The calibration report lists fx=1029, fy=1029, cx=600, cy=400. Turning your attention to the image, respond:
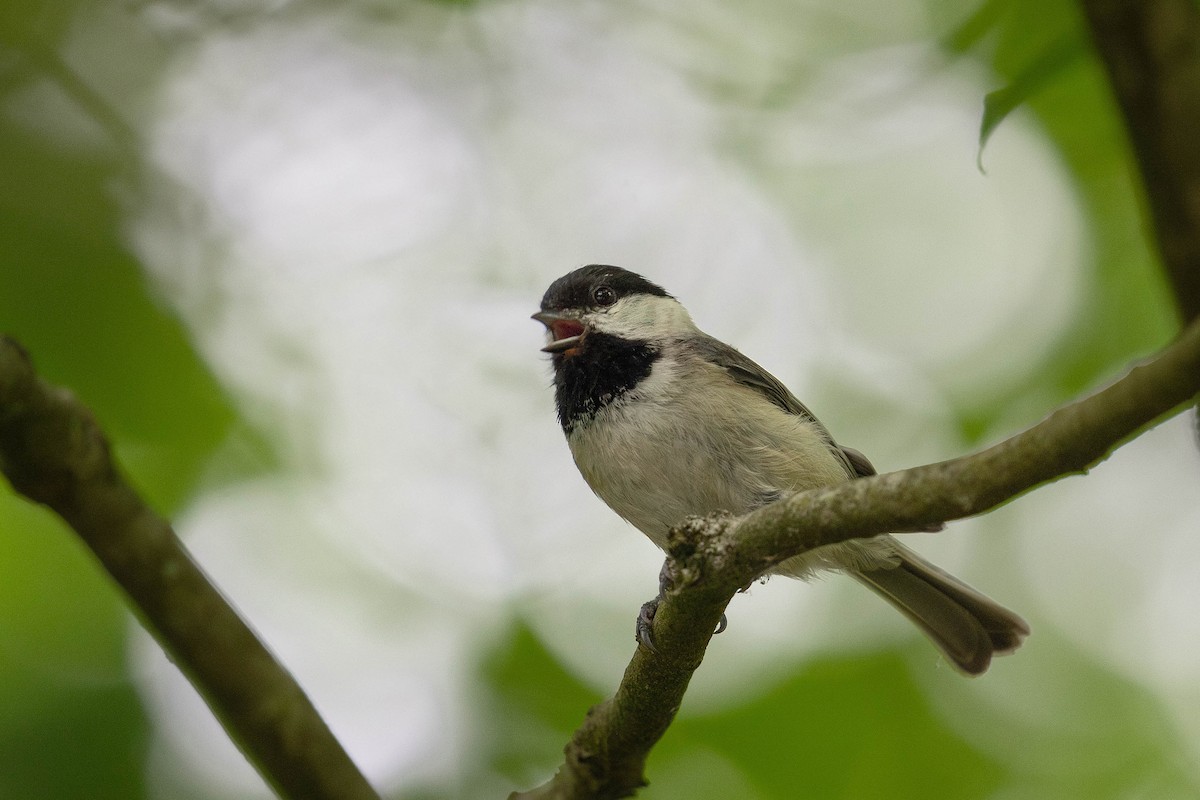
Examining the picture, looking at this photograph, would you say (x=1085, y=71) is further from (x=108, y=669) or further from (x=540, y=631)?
(x=108, y=669)

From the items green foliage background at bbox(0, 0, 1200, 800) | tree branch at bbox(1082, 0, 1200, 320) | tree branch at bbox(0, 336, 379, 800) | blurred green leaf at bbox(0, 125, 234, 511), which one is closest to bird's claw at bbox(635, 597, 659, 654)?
tree branch at bbox(0, 336, 379, 800)

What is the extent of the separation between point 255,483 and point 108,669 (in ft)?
3.94

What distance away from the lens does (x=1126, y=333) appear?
152 inches

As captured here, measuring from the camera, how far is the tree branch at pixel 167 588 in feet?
4.96

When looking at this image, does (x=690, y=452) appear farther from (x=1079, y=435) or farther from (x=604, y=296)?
(x=1079, y=435)

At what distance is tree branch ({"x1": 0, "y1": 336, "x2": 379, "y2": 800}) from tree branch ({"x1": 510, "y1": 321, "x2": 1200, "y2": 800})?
2.24 feet

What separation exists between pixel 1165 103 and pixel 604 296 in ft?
8.32

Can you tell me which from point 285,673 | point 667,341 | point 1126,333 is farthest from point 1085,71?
point 285,673

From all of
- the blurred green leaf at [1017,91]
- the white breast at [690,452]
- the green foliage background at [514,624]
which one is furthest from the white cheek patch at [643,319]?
the blurred green leaf at [1017,91]

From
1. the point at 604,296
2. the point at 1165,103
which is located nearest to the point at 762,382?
the point at 604,296

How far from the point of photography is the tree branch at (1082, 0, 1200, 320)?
1.23 m

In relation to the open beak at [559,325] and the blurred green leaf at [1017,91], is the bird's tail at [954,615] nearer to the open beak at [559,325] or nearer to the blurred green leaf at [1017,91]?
the open beak at [559,325]

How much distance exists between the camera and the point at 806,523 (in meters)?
A: 1.78

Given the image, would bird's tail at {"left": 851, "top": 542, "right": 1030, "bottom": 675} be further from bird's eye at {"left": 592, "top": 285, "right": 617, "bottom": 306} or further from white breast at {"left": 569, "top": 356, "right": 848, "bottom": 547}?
bird's eye at {"left": 592, "top": 285, "right": 617, "bottom": 306}
